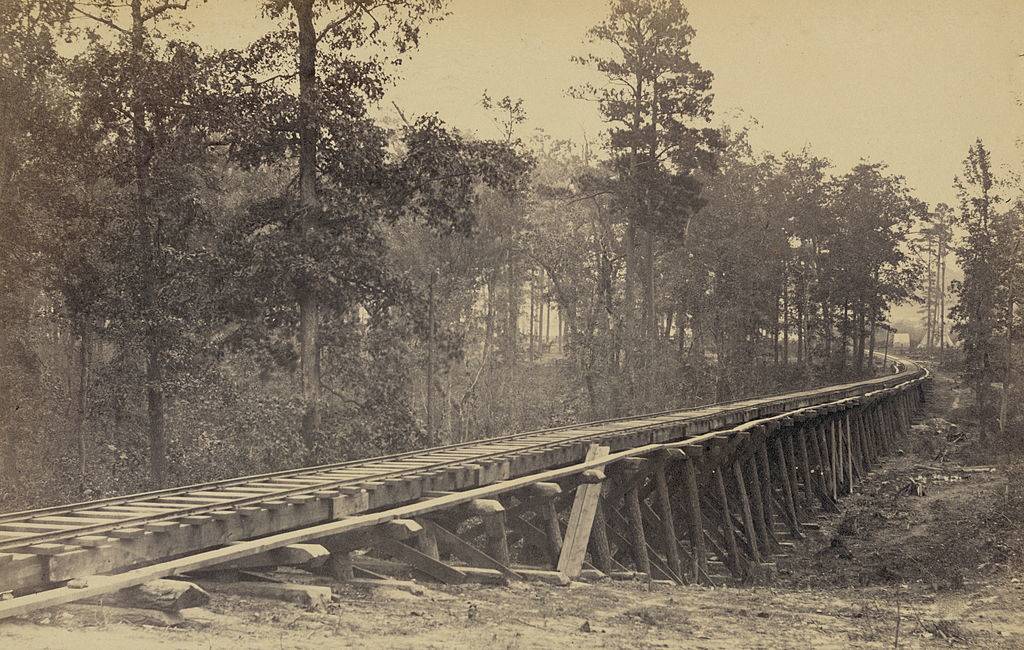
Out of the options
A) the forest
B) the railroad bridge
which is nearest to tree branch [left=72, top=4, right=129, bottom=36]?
the forest

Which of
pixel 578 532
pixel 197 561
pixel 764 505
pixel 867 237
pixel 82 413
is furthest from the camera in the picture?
pixel 867 237

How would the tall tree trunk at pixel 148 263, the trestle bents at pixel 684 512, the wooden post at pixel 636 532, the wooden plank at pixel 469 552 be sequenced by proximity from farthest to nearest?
the tall tree trunk at pixel 148 263, the wooden post at pixel 636 532, the trestle bents at pixel 684 512, the wooden plank at pixel 469 552

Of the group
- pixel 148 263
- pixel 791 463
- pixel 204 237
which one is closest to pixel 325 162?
pixel 148 263

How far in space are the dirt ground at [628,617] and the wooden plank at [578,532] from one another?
298mm

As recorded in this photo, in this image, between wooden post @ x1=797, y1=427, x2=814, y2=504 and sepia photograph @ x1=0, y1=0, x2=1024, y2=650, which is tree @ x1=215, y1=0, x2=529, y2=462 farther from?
wooden post @ x1=797, y1=427, x2=814, y2=504

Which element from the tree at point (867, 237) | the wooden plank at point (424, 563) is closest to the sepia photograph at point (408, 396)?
the wooden plank at point (424, 563)

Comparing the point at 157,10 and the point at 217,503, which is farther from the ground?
the point at 157,10

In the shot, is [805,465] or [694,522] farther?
[805,465]

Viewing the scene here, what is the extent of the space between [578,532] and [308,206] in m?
10.1

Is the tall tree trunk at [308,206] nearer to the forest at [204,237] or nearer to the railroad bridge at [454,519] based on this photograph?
the forest at [204,237]

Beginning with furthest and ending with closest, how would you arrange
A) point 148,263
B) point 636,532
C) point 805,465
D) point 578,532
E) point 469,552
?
point 805,465, point 148,263, point 636,532, point 578,532, point 469,552

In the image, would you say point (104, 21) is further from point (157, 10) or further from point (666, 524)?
point (666, 524)

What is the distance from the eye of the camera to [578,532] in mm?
8773

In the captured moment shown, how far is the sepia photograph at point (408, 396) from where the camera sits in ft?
20.8
